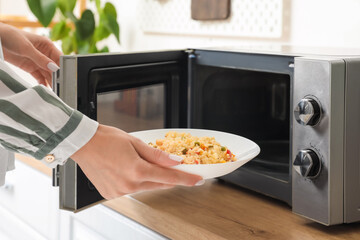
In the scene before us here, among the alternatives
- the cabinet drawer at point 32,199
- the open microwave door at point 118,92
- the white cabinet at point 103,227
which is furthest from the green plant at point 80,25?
the white cabinet at point 103,227

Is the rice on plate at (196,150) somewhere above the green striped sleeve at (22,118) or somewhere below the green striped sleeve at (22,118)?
below

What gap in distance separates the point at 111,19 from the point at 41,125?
1289 millimetres

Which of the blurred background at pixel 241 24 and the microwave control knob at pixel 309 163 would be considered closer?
the microwave control knob at pixel 309 163

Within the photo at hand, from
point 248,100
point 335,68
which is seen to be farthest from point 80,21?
point 335,68

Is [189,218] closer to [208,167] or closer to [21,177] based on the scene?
[208,167]

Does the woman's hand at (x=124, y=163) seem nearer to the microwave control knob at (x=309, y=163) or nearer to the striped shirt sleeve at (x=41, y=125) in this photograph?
the striped shirt sleeve at (x=41, y=125)

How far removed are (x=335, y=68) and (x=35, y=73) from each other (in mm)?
642

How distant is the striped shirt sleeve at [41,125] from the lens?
2.10ft

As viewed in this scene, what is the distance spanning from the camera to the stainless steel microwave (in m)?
0.79

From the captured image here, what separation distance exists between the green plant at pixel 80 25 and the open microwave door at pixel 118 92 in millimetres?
857

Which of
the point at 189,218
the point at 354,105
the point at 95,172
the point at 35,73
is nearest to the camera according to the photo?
the point at 95,172

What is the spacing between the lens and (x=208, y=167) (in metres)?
0.71

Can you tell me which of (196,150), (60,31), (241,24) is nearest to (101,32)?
(60,31)

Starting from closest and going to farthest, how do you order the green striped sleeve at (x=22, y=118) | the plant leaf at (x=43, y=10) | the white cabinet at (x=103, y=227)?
the green striped sleeve at (x=22, y=118)
the white cabinet at (x=103, y=227)
the plant leaf at (x=43, y=10)
